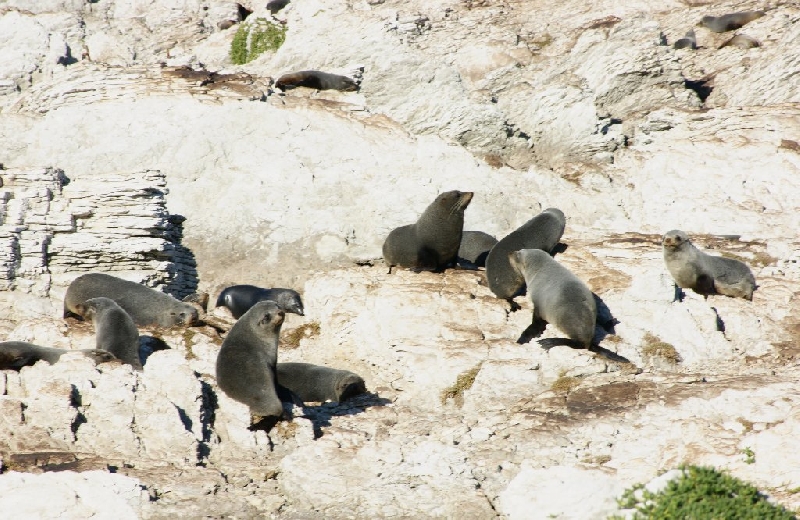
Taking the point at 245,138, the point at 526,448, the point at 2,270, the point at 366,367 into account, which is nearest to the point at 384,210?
the point at 245,138

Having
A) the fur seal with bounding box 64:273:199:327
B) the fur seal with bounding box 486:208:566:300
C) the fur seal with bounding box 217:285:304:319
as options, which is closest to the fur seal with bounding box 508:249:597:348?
the fur seal with bounding box 486:208:566:300

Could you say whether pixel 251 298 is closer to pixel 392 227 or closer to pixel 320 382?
pixel 392 227

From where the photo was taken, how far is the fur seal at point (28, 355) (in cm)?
962

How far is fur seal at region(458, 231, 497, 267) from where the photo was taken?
14656mm

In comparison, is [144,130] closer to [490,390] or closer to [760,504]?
[490,390]

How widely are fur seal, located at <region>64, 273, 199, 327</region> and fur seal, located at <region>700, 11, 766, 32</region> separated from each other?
16.4 m

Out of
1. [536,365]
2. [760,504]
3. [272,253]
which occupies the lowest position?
[272,253]

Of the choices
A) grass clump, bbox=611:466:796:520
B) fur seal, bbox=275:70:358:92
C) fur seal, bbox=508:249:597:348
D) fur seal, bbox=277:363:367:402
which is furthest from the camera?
fur seal, bbox=275:70:358:92

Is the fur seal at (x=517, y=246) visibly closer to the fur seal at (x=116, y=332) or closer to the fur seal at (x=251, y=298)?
the fur seal at (x=251, y=298)

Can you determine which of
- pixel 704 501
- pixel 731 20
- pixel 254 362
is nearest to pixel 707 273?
pixel 254 362

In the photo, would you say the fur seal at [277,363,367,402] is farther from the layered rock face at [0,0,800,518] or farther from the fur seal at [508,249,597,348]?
the fur seal at [508,249,597,348]

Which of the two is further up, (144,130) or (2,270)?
(144,130)

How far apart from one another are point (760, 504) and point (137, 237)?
11.9 metres

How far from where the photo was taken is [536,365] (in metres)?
10.1
